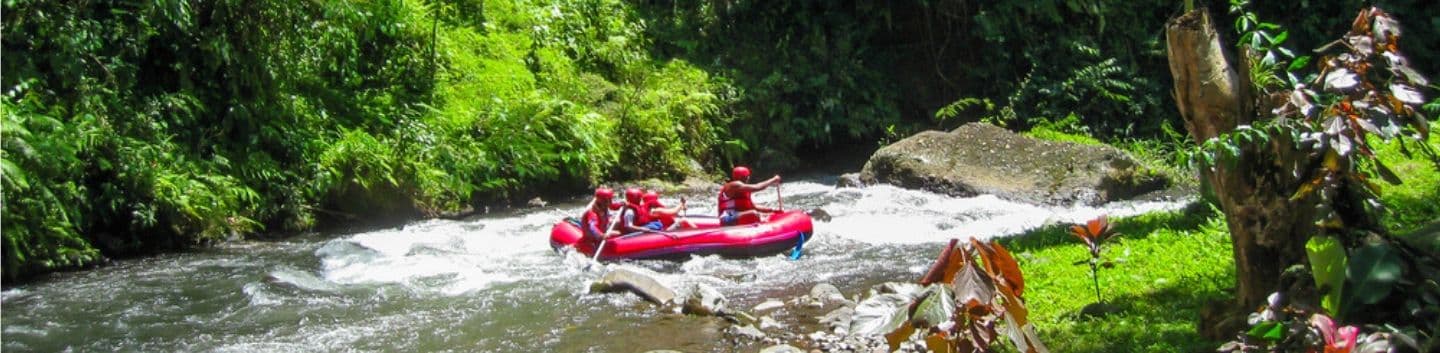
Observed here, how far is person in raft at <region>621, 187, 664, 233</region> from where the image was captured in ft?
34.8

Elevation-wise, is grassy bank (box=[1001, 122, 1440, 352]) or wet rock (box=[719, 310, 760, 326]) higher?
grassy bank (box=[1001, 122, 1440, 352])

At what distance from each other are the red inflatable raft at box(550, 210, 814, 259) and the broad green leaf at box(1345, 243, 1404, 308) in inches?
267

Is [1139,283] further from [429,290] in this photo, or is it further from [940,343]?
[429,290]

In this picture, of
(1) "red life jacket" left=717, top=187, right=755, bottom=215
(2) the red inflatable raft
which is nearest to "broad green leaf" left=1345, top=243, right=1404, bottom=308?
(2) the red inflatable raft

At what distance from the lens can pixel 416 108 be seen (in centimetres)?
1371

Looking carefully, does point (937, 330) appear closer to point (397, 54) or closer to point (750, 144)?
point (397, 54)

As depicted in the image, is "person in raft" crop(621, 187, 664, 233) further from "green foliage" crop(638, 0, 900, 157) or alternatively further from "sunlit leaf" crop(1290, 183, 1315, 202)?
"sunlit leaf" crop(1290, 183, 1315, 202)

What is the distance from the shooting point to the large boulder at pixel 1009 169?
1310 centimetres

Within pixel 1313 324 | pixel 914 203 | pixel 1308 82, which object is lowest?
pixel 914 203

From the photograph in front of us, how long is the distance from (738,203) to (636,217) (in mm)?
946

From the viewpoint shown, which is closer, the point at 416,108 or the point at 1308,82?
the point at 1308,82

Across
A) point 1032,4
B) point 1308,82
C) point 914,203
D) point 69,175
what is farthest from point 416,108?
point 1308,82

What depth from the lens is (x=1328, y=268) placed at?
3535mm

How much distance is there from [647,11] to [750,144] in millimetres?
3106
